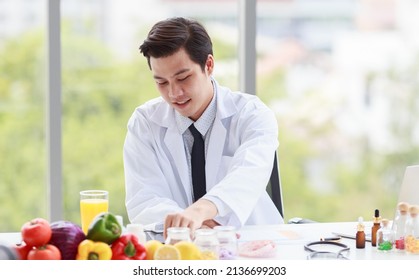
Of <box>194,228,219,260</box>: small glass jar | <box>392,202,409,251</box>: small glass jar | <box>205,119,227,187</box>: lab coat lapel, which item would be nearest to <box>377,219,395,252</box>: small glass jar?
<box>392,202,409,251</box>: small glass jar

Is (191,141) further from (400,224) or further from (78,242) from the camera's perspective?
(78,242)

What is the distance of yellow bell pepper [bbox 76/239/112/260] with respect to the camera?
1.97 m

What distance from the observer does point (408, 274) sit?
1.85 metres

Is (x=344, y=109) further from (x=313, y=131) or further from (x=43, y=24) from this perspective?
(x=43, y=24)

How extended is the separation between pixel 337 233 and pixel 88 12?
2015 millimetres

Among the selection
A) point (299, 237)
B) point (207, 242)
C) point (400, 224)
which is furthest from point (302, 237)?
point (207, 242)

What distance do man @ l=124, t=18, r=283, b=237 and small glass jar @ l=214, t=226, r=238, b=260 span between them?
340 mm

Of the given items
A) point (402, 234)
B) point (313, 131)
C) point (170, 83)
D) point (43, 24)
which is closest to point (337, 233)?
point (402, 234)

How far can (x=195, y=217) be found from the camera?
240 centimetres

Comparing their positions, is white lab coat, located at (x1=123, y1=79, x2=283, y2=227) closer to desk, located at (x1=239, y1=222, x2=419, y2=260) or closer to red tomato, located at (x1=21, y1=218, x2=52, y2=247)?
desk, located at (x1=239, y1=222, x2=419, y2=260)

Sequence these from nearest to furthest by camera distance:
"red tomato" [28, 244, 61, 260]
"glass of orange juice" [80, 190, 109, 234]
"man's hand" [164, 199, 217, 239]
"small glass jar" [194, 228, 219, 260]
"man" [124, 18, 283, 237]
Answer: "red tomato" [28, 244, 61, 260] < "small glass jar" [194, 228, 219, 260] < "man's hand" [164, 199, 217, 239] < "glass of orange juice" [80, 190, 109, 234] < "man" [124, 18, 283, 237]

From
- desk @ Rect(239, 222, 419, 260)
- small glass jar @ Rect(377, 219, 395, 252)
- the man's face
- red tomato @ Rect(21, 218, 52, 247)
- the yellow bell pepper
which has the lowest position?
desk @ Rect(239, 222, 419, 260)

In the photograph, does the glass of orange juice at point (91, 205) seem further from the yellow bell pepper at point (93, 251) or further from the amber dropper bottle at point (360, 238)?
the amber dropper bottle at point (360, 238)

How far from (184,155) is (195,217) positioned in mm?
533
